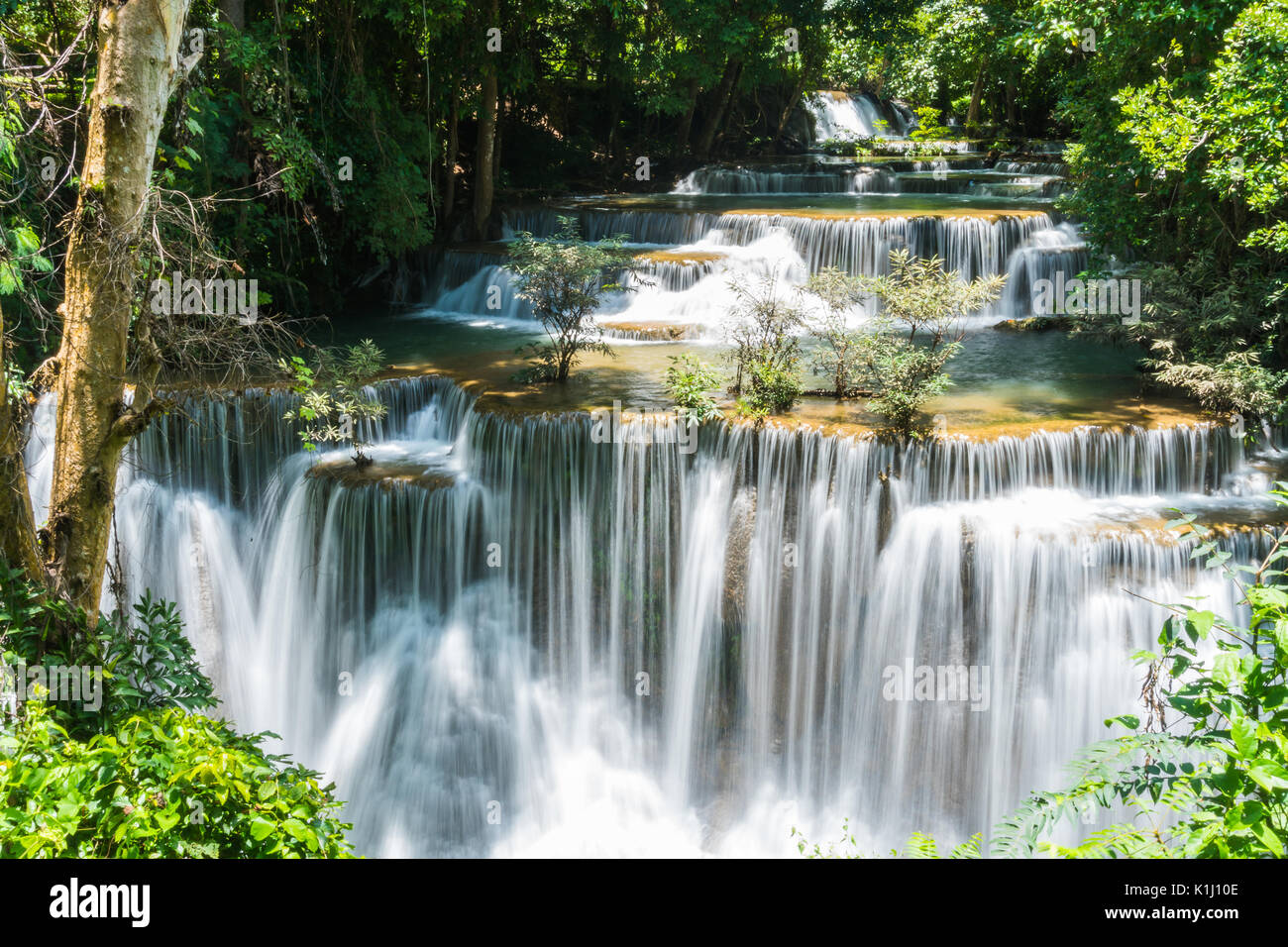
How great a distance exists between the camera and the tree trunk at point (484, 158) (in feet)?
51.5

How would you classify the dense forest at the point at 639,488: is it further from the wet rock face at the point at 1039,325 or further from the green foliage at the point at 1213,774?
the green foliage at the point at 1213,774

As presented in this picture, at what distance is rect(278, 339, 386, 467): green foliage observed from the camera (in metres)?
9.34

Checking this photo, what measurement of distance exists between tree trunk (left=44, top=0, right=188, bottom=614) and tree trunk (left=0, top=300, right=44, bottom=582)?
5.4 inches

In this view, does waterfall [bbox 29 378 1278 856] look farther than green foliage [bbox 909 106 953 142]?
No

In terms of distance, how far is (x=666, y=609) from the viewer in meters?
9.09

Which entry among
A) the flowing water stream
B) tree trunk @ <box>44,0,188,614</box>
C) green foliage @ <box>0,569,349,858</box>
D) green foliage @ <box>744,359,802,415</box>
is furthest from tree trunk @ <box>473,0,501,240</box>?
green foliage @ <box>0,569,349,858</box>

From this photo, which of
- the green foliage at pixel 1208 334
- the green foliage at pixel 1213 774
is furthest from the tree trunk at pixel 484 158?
the green foliage at pixel 1213 774

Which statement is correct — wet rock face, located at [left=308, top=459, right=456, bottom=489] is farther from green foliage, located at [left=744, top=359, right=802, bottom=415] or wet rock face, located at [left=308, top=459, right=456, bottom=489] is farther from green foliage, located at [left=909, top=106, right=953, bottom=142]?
green foliage, located at [left=909, top=106, right=953, bottom=142]

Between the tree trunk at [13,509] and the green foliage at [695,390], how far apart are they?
5.28 m

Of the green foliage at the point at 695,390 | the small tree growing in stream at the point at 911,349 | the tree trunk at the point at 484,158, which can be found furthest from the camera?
the tree trunk at the point at 484,158
